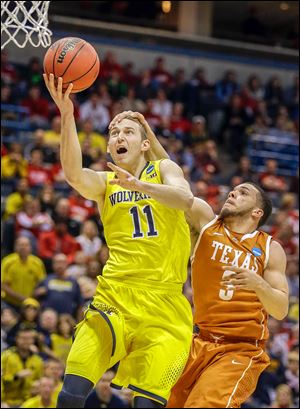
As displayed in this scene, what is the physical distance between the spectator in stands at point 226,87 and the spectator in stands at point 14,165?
670 centimetres

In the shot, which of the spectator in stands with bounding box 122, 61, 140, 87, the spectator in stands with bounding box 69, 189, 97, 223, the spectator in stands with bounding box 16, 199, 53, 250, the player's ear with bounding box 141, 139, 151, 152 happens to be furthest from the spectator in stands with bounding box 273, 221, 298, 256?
the player's ear with bounding box 141, 139, 151, 152

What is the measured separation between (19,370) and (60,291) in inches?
55.1

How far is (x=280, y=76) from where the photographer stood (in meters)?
21.5

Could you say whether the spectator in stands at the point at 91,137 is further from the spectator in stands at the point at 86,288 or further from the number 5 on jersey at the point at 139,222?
the number 5 on jersey at the point at 139,222

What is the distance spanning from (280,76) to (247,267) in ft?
51.1

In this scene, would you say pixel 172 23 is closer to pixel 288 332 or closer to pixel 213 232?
pixel 288 332

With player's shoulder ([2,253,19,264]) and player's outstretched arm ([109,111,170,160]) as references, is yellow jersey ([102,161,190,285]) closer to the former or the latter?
player's outstretched arm ([109,111,170,160])

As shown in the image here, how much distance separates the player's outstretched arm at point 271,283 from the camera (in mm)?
5789

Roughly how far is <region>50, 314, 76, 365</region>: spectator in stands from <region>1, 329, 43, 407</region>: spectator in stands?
433 millimetres

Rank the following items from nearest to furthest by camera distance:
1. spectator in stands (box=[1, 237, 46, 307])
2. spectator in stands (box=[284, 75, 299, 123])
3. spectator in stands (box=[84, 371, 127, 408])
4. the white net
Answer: the white net
spectator in stands (box=[84, 371, 127, 408])
spectator in stands (box=[1, 237, 46, 307])
spectator in stands (box=[284, 75, 299, 123])

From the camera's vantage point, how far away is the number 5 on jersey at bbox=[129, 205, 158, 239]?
20.6ft

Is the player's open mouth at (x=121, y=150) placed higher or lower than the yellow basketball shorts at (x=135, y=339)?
higher

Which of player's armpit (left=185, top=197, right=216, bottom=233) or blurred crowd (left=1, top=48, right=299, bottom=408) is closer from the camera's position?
player's armpit (left=185, top=197, right=216, bottom=233)

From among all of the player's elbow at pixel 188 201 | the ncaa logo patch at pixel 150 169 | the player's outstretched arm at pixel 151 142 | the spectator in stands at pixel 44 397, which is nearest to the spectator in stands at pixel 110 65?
the spectator in stands at pixel 44 397
